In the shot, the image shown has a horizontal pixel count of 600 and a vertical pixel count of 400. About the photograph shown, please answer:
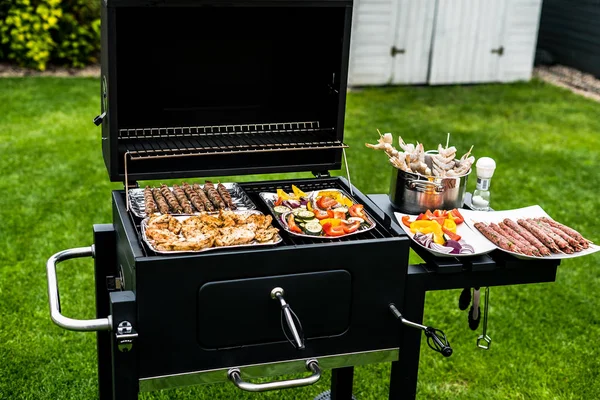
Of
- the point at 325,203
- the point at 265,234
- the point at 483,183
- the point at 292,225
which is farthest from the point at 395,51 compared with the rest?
the point at 265,234

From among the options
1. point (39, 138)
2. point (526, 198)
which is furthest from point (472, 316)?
point (39, 138)

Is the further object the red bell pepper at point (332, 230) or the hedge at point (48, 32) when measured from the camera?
the hedge at point (48, 32)

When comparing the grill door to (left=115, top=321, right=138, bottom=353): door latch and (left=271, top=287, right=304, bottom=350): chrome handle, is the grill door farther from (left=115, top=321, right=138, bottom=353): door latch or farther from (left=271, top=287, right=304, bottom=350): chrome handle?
(left=115, top=321, right=138, bottom=353): door latch

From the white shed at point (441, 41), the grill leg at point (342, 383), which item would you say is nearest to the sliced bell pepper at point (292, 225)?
the grill leg at point (342, 383)

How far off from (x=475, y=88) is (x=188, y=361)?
7385 millimetres

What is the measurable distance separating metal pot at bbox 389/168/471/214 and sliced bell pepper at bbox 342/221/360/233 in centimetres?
39

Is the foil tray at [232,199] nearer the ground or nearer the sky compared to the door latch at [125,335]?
nearer the sky

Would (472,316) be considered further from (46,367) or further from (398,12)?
(398,12)

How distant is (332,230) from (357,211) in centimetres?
20

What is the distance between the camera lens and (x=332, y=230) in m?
2.25

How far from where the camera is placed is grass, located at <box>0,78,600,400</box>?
350 centimetres

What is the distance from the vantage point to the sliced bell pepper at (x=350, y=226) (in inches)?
89.5

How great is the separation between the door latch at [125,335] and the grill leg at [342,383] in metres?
1.20

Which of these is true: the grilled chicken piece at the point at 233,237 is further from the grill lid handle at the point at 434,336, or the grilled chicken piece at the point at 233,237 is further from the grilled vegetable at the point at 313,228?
the grill lid handle at the point at 434,336
